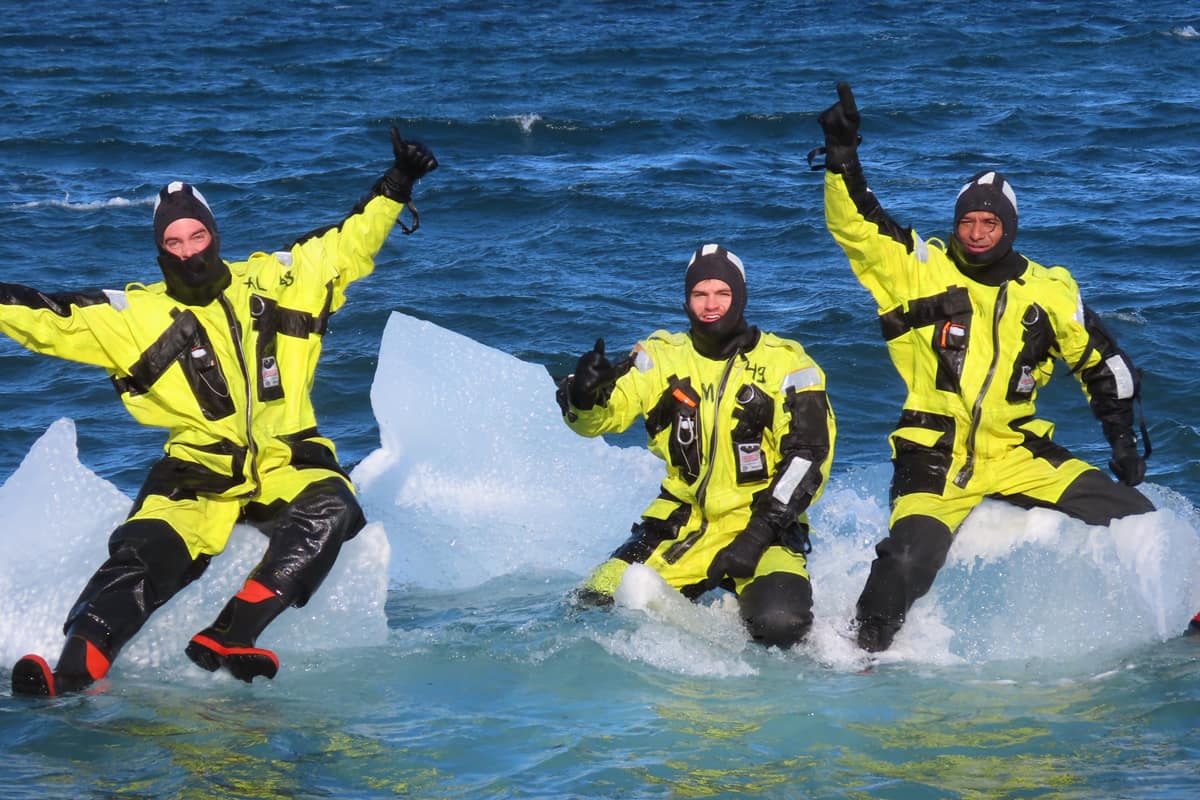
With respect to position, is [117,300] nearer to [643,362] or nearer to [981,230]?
[643,362]

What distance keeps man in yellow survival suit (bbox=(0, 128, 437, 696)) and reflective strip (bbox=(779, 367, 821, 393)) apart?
1.72 m

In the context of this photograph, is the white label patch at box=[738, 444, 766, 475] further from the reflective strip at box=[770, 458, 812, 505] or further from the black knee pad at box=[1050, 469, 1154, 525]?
the black knee pad at box=[1050, 469, 1154, 525]

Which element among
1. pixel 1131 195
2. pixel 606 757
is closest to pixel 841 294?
pixel 1131 195

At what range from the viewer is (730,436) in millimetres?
6195

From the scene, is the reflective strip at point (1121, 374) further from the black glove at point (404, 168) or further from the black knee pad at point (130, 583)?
the black knee pad at point (130, 583)

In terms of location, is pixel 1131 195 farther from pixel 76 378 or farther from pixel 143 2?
pixel 143 2

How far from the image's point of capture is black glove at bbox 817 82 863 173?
6059 mm

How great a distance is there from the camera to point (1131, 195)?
13266 mm

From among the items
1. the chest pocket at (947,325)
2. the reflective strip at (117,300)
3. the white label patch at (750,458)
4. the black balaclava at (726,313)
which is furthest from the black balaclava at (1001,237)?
the reflective strip at (117,300)

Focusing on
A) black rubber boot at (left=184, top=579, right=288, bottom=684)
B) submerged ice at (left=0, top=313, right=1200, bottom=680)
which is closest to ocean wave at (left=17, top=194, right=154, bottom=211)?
submerged ice at (left=0, top=313, right=1200, bottom=680)

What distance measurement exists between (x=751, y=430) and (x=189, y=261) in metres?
2.30

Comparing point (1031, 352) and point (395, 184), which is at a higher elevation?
point (395, 184)

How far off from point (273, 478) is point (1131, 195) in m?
9.37

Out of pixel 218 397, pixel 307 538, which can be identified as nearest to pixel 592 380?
pixel 307 538
